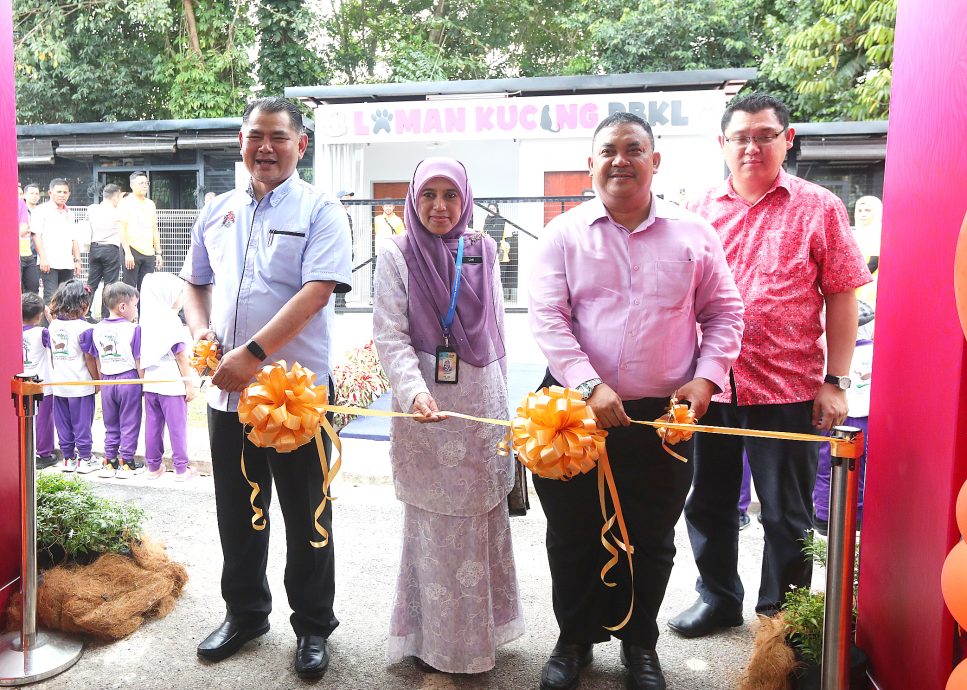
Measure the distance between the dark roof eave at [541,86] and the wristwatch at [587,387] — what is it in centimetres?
1102

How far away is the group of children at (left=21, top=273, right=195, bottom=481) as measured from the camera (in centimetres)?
543

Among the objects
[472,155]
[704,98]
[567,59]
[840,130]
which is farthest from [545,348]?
[567,59]

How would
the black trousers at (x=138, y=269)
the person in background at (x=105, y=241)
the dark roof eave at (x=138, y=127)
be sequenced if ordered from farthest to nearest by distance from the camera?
the dark roof eave at (x=138, y=127)
the black trousers at (x=138, y=269)
the person in background at (x=105, y=241)

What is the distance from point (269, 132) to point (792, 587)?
8.29ft

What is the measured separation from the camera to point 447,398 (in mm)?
2754

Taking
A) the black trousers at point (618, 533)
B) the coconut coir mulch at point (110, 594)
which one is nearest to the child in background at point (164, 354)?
the coconut coir mulch at point (110, 594)

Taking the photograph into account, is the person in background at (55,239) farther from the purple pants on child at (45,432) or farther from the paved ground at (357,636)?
the paved ground at (357,636)

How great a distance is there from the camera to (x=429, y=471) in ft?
9.07

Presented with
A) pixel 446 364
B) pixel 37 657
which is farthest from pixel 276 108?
pixel 37 657

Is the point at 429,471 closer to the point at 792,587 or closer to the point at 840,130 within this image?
the point at 792,587

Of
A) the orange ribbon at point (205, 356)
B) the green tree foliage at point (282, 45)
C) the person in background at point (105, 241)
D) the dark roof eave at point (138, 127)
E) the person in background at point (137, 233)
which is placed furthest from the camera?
the green tree foliage at point (282, 45)

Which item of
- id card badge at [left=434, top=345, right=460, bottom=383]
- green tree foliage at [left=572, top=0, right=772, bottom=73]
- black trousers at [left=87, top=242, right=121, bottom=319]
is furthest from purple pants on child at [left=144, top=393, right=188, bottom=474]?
green tree foliage at [left=572, top=0, right=772, bottom=73]

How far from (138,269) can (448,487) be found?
9.55 m

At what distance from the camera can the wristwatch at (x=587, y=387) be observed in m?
2.46
